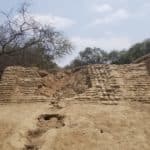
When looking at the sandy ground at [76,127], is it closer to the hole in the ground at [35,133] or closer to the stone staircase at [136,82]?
the hole in the ground at [35,133]

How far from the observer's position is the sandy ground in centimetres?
695

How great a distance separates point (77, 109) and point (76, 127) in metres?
0.69

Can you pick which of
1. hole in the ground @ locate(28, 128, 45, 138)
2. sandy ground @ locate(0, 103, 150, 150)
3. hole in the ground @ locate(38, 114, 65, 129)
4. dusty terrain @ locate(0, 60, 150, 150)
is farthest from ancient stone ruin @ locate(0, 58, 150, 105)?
hole in the ground @ locate(28, 128, 45, 138)

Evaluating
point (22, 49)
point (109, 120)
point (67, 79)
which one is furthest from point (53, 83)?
point (22, 49)

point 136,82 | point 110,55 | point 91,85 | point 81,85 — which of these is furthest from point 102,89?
point 110,55

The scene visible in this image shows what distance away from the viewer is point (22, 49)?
14688 mm

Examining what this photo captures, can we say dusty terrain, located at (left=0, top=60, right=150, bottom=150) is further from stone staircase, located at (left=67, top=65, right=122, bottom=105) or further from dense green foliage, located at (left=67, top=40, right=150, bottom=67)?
dense green foliage, located at (left=67, top=40, right=150, bottom=67)

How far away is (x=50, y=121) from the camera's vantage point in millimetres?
7812

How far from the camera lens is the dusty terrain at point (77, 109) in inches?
278

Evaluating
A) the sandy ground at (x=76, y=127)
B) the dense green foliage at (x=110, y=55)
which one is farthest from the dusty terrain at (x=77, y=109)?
the dense green foliage at (x=110, y=55)

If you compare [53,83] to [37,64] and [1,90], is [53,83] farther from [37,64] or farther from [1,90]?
[37,64]

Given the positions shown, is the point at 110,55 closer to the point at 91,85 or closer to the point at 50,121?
the point at 91,85

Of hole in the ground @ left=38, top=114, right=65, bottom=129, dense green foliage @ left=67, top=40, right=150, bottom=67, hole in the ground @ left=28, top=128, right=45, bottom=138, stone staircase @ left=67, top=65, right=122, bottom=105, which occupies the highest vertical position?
dense green foliage @ left=67, top=40, right=150, bottom=67

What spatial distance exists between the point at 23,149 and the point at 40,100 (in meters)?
1.86
